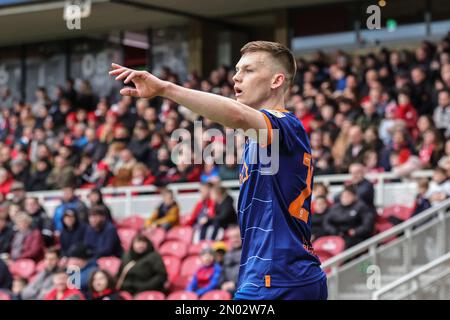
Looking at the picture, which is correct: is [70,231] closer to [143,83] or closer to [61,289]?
[61,289]

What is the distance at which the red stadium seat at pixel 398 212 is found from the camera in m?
11.8

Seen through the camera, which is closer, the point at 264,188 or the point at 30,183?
the point at 264,188

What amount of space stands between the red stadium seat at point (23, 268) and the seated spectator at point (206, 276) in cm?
317

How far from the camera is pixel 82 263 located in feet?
40.7

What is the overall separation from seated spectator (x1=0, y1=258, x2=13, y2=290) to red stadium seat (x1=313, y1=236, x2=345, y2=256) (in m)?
4.32

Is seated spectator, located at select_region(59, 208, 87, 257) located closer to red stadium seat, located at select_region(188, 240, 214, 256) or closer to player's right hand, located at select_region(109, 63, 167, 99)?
red stadium seat, located at select_region(188, 240, 214, 256)

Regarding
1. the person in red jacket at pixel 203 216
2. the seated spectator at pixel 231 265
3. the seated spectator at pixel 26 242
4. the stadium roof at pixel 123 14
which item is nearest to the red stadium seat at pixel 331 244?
the seated spectator at pixel 231 265

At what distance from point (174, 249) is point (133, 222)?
2.14 m

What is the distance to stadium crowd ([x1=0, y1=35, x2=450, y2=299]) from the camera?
1135 centimetres

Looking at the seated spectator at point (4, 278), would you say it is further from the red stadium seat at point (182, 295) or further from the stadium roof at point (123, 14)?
the stadium roof at point (123, 14)

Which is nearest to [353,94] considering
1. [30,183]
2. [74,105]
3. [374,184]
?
[374,184]
